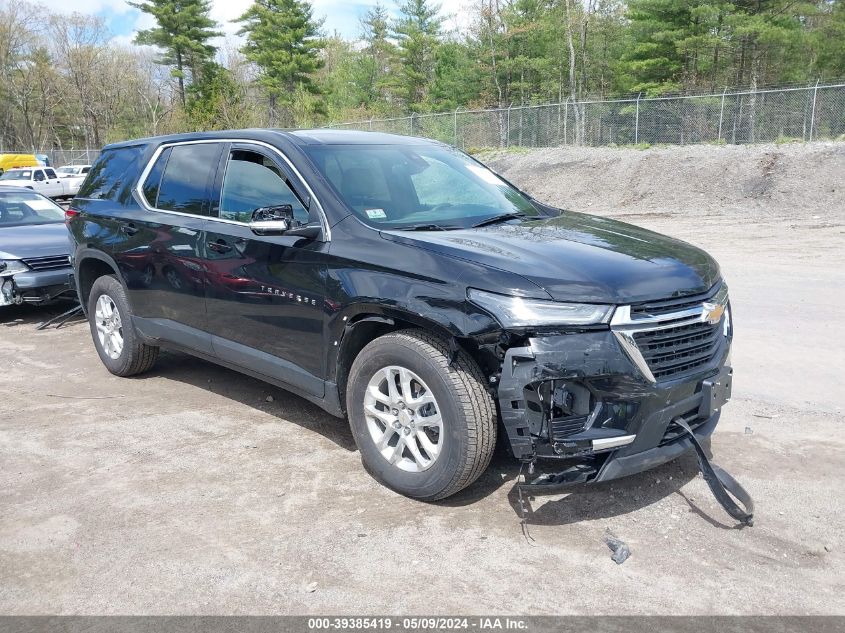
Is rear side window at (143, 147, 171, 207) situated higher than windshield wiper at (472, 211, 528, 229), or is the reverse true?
rear side window at (143, 147, 171, 207)

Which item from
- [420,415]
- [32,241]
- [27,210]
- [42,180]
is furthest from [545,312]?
[42,180]

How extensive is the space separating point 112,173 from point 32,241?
3.09 metres

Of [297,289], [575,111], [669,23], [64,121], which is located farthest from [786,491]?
[64,121]

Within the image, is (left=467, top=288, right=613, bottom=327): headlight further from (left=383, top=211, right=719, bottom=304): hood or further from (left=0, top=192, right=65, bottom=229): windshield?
(left=0, top=192, right=65, bottom=229): windshield

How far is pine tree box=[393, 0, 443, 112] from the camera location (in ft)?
164

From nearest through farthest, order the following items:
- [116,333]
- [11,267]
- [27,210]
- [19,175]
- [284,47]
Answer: [116,333] → [11,267] → [27,210] → [19,175] → [284,47]

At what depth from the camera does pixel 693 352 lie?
3.51 meters

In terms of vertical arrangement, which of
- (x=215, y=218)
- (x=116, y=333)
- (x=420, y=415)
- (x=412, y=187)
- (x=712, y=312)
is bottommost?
(x=116, y=333)

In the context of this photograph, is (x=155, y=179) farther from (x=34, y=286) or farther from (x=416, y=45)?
(x=416, y=45)

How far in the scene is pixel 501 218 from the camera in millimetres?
4367

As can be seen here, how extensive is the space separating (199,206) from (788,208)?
1897cm

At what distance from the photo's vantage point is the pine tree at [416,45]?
1966 inches

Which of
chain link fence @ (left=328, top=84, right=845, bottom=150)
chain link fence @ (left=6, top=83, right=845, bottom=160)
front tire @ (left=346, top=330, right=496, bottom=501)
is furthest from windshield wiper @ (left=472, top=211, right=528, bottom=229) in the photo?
chain link fence @ (left=328, top=84, right=845, bottom=150)

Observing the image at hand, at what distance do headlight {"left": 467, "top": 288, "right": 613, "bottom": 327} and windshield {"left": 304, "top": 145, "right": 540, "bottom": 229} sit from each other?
96 centimetres
